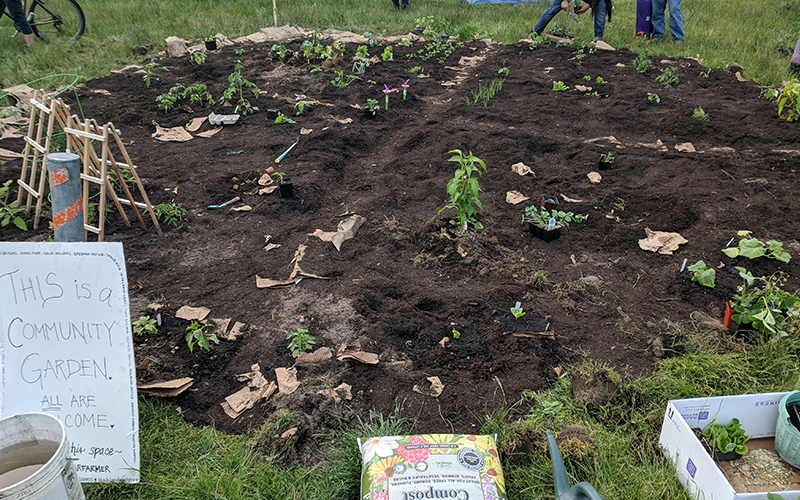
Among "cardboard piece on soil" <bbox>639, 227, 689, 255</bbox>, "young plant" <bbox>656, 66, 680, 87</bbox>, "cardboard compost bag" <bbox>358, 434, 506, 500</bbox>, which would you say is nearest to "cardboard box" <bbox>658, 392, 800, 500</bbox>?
"cardboard compost bag" <bbox>358, 434, 506, 500</bbox>

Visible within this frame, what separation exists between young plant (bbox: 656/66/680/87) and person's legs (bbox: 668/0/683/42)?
2.73 metres

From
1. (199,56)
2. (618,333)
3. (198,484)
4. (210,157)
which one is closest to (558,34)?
(199,56)

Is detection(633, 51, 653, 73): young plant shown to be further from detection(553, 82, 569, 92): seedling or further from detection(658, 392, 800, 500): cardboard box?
detection(658, 392, 800, 500): cardboard box

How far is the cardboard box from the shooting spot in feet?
7.09

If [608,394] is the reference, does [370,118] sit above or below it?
above

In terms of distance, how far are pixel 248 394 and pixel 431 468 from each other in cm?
119

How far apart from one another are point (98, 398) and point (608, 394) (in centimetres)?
253

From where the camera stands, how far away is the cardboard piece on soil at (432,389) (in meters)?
2.76

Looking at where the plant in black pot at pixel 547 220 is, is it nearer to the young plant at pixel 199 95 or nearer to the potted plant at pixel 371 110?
the potted plant at pixel 371 110

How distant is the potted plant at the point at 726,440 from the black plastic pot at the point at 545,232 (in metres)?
1.95

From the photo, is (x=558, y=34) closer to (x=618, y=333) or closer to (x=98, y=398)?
(x=618, y=333)

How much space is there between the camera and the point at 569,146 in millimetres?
5668

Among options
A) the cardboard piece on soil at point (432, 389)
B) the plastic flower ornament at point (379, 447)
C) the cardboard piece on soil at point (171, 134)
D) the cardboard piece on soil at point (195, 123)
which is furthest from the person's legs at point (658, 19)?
the plastic flower ornament at point (379, 447)

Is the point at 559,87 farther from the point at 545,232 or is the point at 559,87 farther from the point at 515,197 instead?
the point at 545,232
